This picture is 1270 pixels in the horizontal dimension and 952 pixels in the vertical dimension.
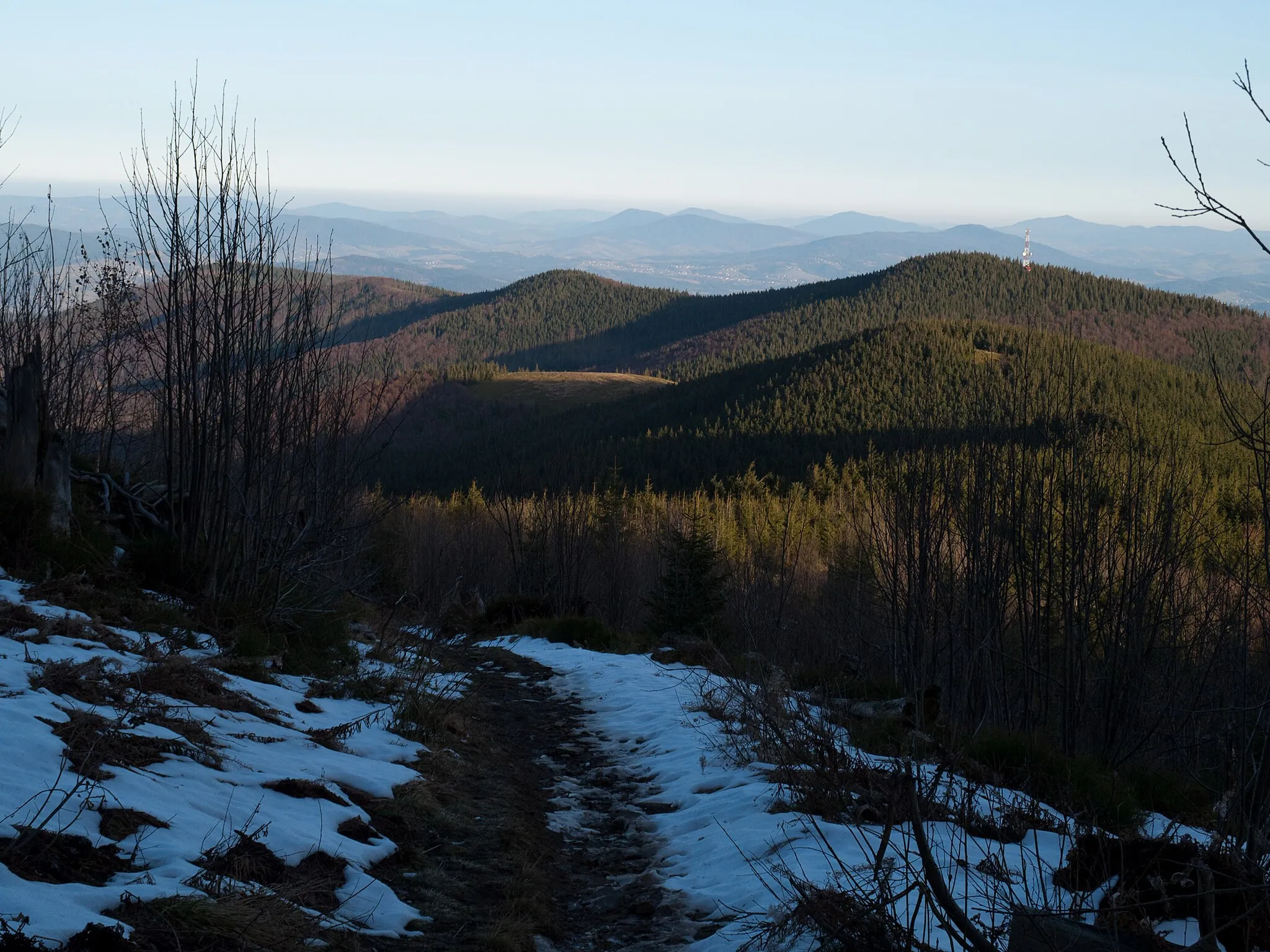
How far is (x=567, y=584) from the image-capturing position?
101 feet

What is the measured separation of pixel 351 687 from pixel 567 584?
77.6 feet

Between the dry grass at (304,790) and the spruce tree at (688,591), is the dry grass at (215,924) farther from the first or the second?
the spruce tree at (688,591)

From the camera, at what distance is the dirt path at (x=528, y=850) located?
3857 millimetres

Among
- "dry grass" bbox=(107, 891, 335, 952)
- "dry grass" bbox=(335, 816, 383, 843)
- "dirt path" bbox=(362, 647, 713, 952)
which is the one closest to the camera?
"dry grass" bbox=(107, 891, 335, 952)

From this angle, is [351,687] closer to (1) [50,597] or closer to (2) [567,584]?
(1) [50,597]

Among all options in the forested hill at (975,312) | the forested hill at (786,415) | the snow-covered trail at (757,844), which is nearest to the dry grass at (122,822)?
the snow-covered trail at (757,844)

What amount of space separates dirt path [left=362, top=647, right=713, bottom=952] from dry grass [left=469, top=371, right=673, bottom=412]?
414 ft

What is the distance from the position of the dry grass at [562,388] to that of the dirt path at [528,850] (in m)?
126

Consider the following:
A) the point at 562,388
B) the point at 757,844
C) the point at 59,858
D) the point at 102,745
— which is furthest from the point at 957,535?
the point at 562,388

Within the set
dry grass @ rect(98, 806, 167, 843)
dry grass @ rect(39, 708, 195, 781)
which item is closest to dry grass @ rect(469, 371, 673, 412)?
dry grass @ rect(39, 708, 195, 781)

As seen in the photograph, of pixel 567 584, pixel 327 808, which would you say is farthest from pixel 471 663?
pixel 567 584

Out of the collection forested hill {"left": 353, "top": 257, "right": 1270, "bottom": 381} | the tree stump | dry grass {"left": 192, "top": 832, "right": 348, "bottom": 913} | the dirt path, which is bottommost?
the dirt path

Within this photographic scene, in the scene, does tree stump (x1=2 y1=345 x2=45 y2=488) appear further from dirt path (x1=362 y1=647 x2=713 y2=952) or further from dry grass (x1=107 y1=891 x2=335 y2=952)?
dry grass (x1=107 y1=891 x2=335 y2=952)

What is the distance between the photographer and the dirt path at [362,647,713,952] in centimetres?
386
